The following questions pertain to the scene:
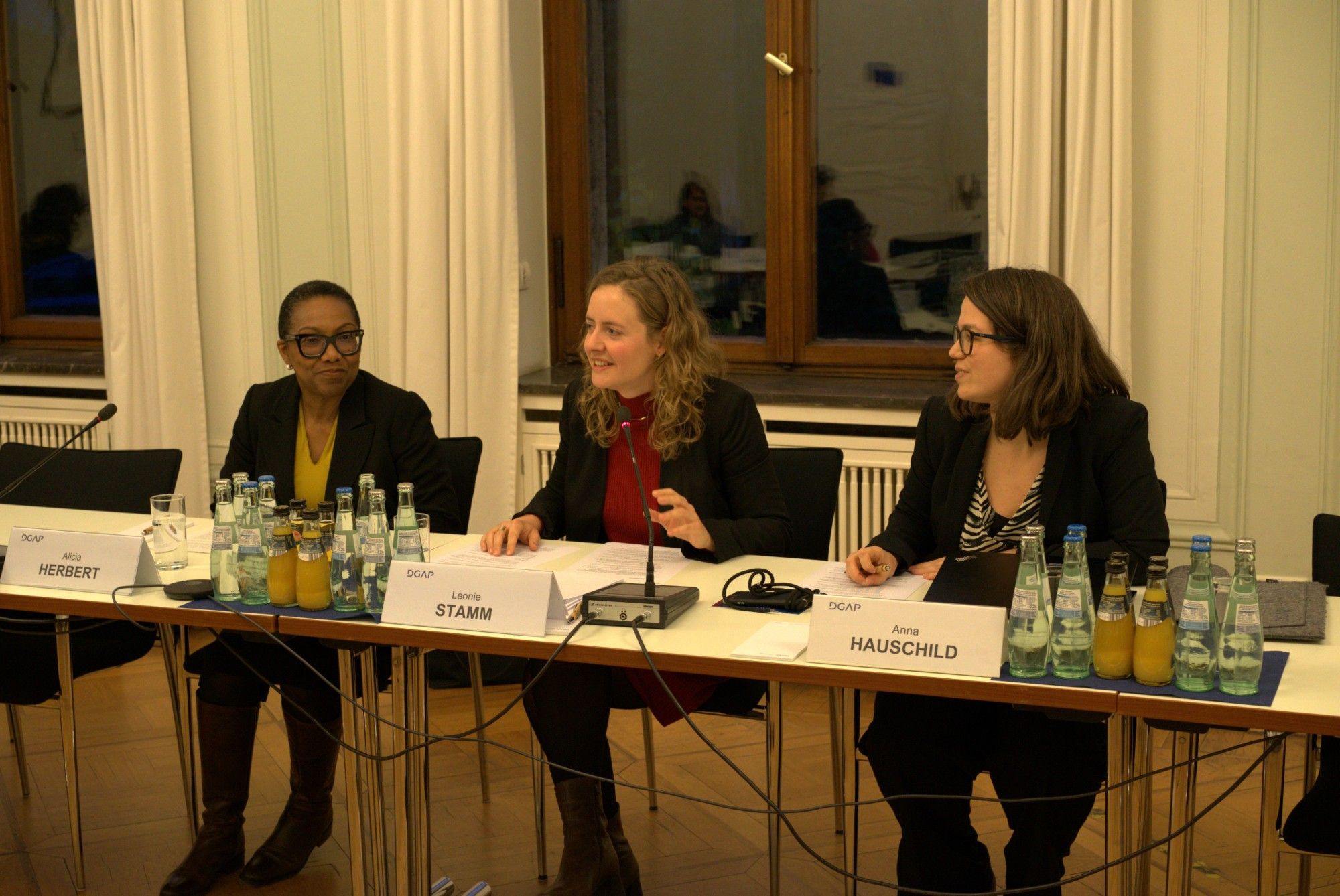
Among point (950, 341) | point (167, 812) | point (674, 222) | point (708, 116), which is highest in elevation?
point (708, 116)

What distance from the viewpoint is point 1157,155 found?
12.5ft

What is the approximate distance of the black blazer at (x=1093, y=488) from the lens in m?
2.48

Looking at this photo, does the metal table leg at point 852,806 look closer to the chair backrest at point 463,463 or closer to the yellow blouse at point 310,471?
the chair backrest at point 463,463

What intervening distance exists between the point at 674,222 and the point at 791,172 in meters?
0.51

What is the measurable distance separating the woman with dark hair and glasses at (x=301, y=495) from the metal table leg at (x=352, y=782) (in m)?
0.30

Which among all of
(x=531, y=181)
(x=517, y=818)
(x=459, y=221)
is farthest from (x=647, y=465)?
(x=531, y=181)

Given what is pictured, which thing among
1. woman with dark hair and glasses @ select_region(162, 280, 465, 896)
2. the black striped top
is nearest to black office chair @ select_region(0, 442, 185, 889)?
woman with dark hair and glasses @ select_region(162, 280, 465, 896)

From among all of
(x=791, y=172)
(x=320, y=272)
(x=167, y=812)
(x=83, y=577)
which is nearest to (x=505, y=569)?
(x=83, y=577)

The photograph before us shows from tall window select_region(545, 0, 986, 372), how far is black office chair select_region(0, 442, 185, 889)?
174cm

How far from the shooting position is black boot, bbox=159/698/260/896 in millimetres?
2852

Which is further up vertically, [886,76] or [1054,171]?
[886,76]

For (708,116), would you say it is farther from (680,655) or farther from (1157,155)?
(680,655)

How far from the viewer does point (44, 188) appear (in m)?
5.66

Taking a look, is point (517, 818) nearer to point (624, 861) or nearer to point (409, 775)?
point (624, 861)
